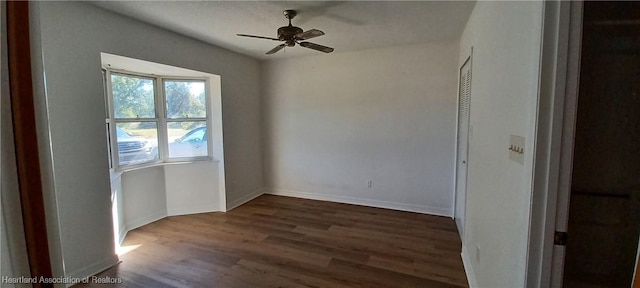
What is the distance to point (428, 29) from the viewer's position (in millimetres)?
2973

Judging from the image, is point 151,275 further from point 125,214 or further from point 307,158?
point 307,158

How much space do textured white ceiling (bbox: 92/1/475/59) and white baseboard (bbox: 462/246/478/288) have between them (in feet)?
7.31

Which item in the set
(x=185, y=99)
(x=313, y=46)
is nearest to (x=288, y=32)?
(x=313, y=46)

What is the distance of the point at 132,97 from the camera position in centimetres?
334

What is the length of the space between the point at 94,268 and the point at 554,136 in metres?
3.39

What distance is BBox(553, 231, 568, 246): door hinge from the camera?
3.31 ft

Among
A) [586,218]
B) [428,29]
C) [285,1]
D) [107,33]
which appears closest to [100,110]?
[107,33]

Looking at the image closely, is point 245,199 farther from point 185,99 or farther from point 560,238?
point 560,238

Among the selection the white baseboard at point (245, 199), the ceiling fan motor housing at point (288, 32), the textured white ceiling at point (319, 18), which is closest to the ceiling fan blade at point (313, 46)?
the ceiling fan motor housing at point (288, 32)

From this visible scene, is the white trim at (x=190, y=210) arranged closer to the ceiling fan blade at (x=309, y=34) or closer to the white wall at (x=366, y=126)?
the white wall at (x=366, y=126)

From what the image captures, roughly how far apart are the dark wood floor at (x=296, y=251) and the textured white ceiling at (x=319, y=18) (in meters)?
2.33

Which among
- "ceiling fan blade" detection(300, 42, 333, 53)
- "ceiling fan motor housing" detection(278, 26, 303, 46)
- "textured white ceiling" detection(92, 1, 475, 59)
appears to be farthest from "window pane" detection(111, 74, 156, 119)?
"ceiling fan blade" detection(300, 42, 333, 53)

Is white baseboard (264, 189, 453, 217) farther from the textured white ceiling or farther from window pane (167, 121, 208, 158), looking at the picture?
the textured white ceiling

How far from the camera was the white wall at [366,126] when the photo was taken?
3.59m
